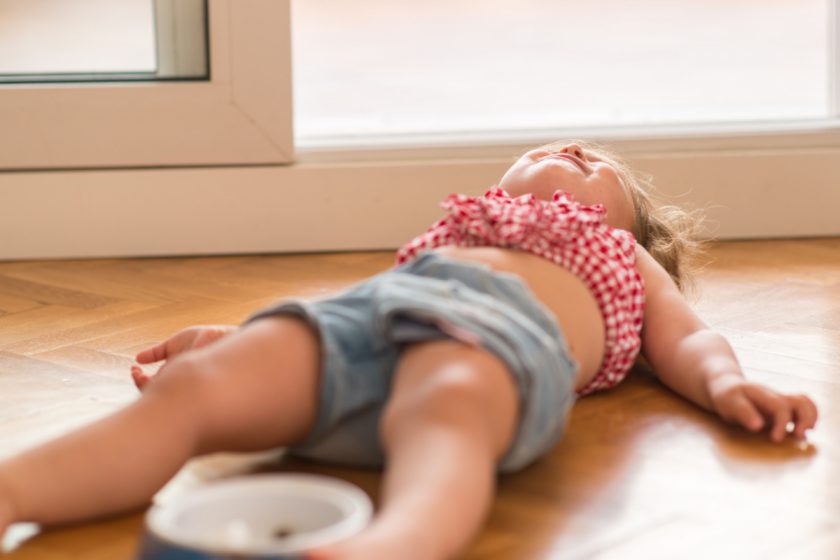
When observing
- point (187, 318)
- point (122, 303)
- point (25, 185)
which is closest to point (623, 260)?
point (187, 318)

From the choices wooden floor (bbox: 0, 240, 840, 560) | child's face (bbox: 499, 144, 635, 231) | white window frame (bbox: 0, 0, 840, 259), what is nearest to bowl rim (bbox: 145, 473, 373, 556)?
wooden floor (bbox: 0, 240, 840, 560)

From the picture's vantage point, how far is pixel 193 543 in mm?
643

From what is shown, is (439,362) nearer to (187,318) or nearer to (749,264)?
(187,318)

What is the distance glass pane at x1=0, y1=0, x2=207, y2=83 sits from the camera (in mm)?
1761

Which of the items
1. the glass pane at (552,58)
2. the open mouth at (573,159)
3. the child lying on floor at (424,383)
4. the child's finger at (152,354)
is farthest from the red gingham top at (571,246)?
the glass pane at (552,58)

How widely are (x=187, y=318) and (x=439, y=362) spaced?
0.66m

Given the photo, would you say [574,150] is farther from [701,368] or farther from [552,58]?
[552,58]

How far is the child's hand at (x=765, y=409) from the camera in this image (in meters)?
1.01

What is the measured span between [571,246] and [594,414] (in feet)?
0.51

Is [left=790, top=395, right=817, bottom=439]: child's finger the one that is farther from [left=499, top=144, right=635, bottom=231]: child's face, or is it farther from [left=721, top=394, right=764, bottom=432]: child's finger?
[left=499, top=144, right=635, bottom=231]: child's face

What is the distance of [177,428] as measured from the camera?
2.78 feet

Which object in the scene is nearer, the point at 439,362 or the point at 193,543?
the point at 193,543

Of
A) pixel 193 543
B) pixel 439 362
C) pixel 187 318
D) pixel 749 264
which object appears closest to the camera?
pixel 193 543

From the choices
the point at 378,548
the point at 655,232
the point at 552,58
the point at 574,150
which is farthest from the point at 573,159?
the point at 552,58
